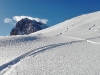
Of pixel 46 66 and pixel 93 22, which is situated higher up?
pixel 93 22

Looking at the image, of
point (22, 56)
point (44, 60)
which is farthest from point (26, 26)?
point (44, 60)

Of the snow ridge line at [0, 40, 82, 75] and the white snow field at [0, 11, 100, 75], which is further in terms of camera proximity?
the snow ridge line at [0, 40, 82, 75]

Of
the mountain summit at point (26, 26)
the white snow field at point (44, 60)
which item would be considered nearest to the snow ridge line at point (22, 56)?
the white snow field at point (44, 60)

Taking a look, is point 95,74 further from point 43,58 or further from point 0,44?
point 0,44

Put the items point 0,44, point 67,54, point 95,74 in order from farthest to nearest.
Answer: point 0,44
point 67,54
point 95,74

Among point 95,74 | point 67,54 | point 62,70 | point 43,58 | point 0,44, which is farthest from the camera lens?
point 0,44

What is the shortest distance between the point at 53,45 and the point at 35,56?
5.47 m

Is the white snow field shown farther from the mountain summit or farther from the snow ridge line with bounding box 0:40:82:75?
the mountain summit

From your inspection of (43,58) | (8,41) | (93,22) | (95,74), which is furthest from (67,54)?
(93,22)

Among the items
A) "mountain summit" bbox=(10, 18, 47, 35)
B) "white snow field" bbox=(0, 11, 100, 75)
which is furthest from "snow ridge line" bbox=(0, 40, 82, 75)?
"mountain summit" bbox=(10, 18, 47, 35)

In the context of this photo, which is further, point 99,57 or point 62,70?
point 99,57

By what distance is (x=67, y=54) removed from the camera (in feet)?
63.0

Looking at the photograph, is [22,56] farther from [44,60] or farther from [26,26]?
[26,26]

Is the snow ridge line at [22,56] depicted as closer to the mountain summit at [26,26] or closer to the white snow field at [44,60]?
the white snow field at [44,60]
